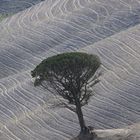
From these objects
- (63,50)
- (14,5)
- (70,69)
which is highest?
(70,69)

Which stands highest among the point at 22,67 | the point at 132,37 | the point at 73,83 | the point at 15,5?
the point at 73,83

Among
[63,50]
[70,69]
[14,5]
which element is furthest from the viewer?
[14,5]

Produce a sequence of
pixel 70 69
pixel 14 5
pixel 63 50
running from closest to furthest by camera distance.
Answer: pixel 70 69 → pixel 63 50 → pixel 14 5

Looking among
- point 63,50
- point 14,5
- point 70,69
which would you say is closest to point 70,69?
point 70,69

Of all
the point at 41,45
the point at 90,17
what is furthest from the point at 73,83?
the point at 90,17

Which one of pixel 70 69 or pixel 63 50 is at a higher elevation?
pixel 70 69

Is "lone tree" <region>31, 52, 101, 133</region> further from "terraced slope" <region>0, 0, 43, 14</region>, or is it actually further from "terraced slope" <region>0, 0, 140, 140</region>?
"terraced slope" <region>0, 0, 43, 14</region>

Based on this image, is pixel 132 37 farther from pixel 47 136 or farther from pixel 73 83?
pixel 73 83

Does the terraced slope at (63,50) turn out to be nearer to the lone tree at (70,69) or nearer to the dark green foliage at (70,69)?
the lone tree at (70,69)

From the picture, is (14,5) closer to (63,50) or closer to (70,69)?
(63,50)

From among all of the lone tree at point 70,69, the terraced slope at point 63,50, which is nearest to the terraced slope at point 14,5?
the terraced slope at point 63,50
